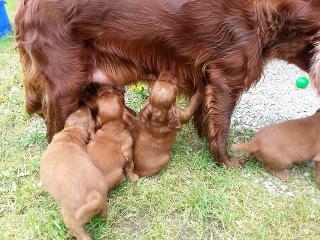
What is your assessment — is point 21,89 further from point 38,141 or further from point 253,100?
point 253,100

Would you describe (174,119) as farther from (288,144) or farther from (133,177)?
(288,144)

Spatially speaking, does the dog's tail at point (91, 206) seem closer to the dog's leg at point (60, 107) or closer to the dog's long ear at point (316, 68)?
the dog's leg at point (60, 107)

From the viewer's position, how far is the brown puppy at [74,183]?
7.77 ft

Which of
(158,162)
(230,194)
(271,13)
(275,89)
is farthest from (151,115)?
(275,89)

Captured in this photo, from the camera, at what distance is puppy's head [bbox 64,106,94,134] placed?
9.43 ft

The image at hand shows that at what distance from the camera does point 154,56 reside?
10.1 feet

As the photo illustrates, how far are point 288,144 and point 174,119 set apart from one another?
717 millimetres

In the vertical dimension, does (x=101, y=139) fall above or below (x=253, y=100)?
above

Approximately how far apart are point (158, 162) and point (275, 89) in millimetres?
1565

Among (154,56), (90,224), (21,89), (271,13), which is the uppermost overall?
(271,13)

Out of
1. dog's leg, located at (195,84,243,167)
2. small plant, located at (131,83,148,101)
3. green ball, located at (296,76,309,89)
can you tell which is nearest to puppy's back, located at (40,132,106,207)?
dog's leg, located at (195,84,243,167)

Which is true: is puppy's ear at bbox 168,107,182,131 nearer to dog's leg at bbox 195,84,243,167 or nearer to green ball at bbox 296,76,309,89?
dog's leg at bbox 195,84,243,167

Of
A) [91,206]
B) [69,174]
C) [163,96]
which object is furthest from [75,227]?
[163,96]

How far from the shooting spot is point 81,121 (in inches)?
114
